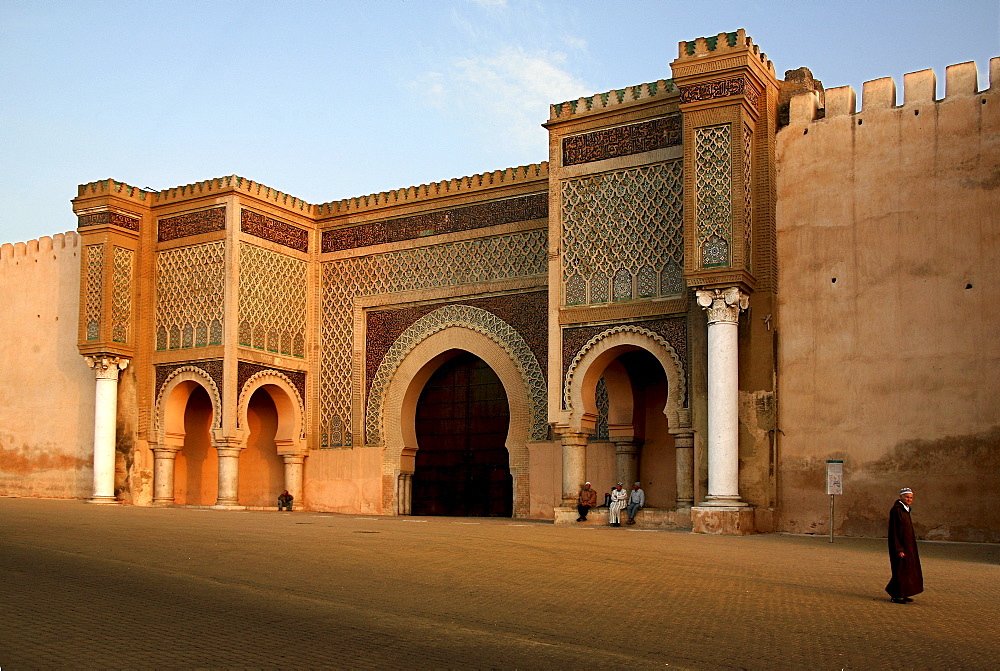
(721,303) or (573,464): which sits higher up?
(721,303)

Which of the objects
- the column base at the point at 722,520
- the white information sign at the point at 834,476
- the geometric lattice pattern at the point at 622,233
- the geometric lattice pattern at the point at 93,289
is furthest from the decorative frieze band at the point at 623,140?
the geometric lattice pattern at the point at 93,289

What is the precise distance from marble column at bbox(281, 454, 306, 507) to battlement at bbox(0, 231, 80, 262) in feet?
17.9

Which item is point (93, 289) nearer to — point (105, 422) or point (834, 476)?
point (105, 422)

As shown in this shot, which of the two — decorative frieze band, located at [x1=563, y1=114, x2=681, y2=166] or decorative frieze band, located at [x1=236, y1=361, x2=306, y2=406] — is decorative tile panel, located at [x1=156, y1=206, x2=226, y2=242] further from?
decorative frieze band, located at [x1=563, y1=114, x2=681, y2=166]

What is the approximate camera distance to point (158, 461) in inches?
685

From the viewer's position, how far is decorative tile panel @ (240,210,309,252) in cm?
1738

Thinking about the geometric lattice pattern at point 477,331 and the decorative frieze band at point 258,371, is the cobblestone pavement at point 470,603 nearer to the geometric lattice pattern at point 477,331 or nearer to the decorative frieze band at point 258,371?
the geometric lattice pattern at point 477,331

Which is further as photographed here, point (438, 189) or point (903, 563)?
point (438, 189)

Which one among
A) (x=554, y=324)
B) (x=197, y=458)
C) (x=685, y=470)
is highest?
(x=554, y=324)

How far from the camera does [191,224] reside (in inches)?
695

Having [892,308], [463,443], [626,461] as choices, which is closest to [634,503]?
[626,461]

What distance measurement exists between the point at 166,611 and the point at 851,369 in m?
8.84

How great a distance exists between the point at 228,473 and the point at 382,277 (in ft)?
13.0

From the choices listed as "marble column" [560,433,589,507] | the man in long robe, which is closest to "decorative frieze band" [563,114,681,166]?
"marble column" [560,433,589,507]
